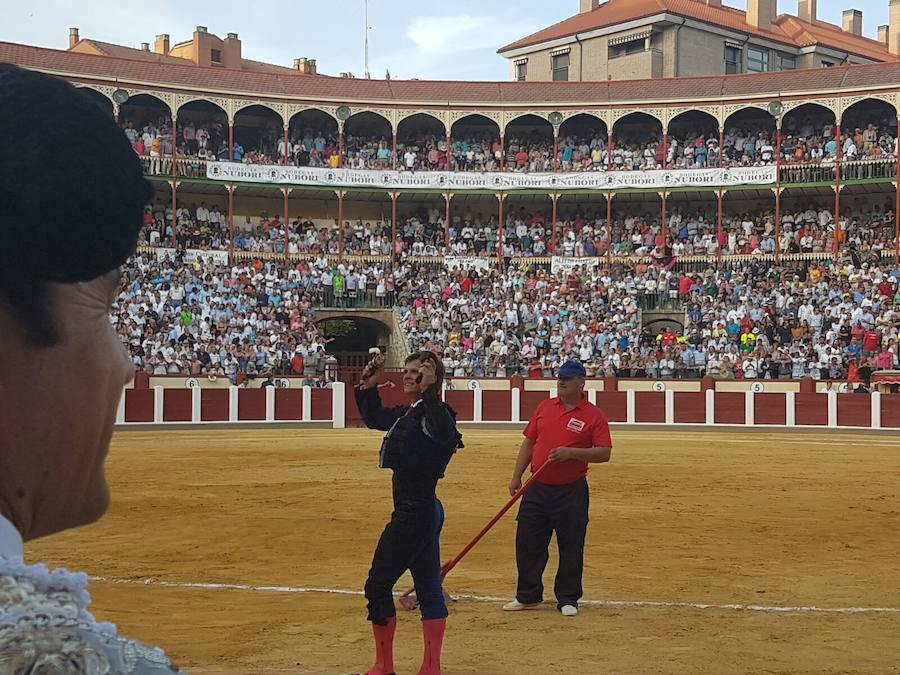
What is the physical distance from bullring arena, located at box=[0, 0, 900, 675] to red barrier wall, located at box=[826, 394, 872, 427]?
0.24 ft

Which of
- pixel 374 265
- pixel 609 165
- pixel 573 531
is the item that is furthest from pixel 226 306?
pixel 573 531

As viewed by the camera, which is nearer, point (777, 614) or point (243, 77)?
point (777, 614)

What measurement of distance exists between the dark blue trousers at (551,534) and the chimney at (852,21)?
53172 millimetres

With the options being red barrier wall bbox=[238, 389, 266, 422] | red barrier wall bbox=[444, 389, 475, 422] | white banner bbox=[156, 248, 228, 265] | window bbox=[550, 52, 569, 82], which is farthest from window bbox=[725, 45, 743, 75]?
red barrier wall bbox=[238, 389, 266, 422]

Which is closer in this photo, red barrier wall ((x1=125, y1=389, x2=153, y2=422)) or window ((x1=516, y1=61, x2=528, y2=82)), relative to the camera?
red barrier wall ((x1=125, y1=389, x2=153, y2=422))

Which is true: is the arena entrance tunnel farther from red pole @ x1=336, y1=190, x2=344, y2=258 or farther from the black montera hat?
the black montera hat

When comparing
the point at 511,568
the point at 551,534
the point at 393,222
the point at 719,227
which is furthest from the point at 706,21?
the point at 551,534

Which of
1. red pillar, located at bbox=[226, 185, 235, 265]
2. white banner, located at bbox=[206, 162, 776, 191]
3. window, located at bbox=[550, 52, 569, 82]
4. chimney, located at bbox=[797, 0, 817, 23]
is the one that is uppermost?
chimney, located at bbox=[797, 0, 817, 23]

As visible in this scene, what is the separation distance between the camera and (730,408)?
2583 cm

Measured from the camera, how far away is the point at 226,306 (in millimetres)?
28500

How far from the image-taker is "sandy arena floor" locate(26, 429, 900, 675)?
20.0ft

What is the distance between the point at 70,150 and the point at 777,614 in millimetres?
6749

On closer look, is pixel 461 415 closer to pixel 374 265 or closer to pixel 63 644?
pixel 374 265

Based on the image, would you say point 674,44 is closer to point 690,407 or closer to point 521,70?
point 521,70
